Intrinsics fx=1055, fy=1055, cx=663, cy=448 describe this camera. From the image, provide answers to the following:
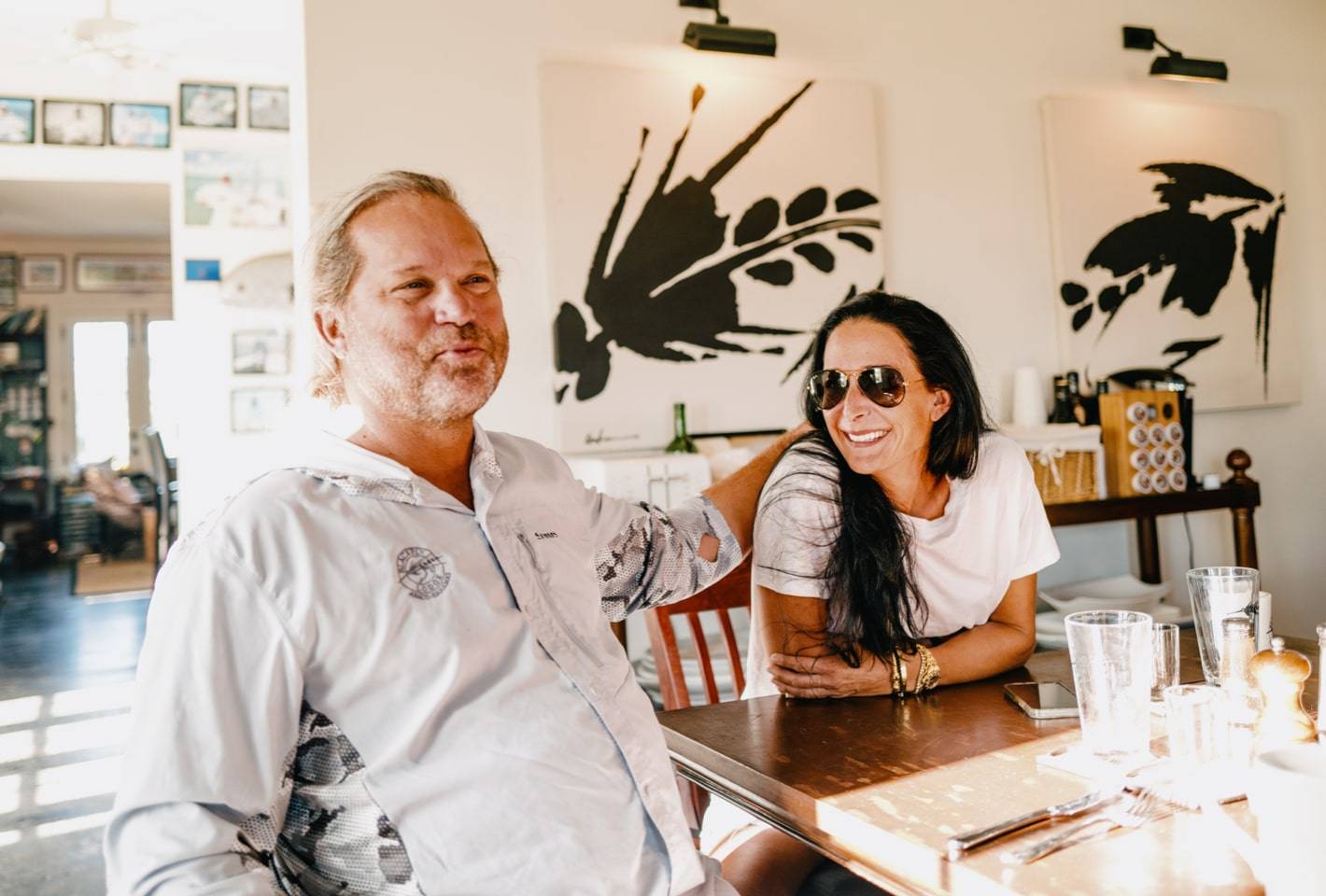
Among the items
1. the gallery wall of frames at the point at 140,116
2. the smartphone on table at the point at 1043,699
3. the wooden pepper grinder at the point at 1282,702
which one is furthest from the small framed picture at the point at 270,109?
the wooden pepper grinder at the point at 1282,702

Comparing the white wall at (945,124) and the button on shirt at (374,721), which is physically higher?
the white wall at (945,124)

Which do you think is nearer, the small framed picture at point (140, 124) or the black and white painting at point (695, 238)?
the black and white painting at point (695, 238)

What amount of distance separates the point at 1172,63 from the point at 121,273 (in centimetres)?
1084

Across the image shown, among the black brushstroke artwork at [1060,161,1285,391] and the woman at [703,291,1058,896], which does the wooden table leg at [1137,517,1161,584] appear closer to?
the black brushstroke artwork at [1060,161,1285,391]

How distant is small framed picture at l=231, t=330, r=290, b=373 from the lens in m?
5.69

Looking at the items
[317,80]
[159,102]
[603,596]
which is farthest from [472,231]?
[159,102]

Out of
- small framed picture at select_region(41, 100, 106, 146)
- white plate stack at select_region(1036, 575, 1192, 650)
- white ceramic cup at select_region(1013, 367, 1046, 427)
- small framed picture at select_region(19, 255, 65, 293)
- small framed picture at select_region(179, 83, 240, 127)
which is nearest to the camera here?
white plate stack at select_region(1036, 575, 1192, 650)

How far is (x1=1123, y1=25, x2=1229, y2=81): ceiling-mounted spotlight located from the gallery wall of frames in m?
4.15

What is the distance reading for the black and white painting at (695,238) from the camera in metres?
3.24

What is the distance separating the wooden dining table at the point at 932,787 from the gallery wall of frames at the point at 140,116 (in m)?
5.17

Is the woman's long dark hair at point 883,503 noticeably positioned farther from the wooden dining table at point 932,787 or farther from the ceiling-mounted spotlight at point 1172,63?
the ceiling-mounted spotlight at point 1172,63

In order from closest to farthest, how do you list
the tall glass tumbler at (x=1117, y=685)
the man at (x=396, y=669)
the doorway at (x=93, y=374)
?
the man at (x=396, y=669) < the tall glass tumbler at (x=1117, y=685) < the doorway at (x=93, y=374)

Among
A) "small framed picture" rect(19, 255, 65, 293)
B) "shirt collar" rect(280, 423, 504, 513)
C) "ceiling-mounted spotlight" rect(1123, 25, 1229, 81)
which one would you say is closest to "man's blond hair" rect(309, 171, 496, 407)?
"shirt collar" rect(280, 423, 504, 513)

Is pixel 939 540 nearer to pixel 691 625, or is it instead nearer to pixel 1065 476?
pixel 691 625
